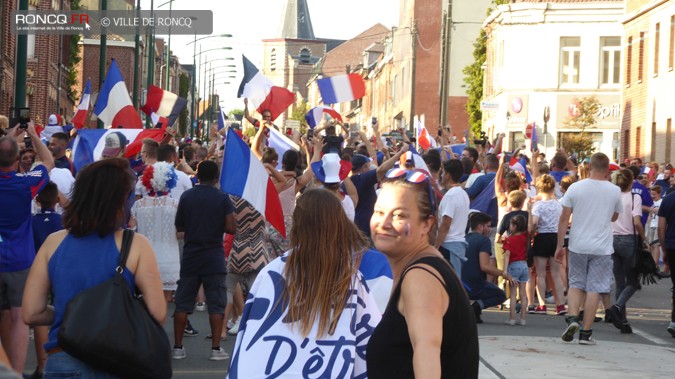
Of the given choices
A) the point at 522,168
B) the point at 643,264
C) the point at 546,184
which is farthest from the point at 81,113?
the point at 643,264

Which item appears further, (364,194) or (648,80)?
(648,80)

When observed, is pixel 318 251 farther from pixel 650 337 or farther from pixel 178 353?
pixel 650 337

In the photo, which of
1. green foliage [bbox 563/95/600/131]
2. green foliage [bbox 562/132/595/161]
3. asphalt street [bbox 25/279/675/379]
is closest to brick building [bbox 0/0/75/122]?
green foliage [bbox 562/132/595/161]

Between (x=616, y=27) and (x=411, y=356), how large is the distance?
5183cm

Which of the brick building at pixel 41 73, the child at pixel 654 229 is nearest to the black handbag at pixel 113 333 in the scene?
the child at pixel 654 229

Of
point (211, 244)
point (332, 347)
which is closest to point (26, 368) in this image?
point (211, 244)

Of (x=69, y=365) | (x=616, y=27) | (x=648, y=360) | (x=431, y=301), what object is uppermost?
(x=616, y=27)

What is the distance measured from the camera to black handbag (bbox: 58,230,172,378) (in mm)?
5754

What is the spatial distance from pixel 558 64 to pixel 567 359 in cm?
4485

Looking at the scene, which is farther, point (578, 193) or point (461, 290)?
point (578, 193)

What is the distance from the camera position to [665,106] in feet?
131

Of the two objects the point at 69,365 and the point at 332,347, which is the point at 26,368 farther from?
the point at 332,347

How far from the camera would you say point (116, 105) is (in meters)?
18.4

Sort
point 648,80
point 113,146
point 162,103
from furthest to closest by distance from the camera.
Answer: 1. point 648,80
2. point 162,103
3. point 113,146
